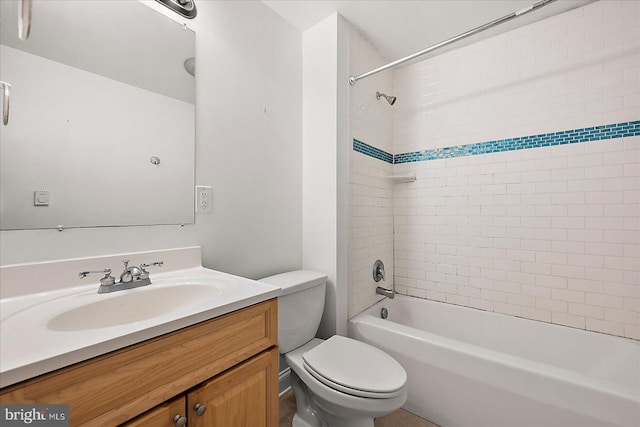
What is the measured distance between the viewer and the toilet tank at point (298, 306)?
1.37 metres

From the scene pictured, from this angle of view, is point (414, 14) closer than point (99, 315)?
No

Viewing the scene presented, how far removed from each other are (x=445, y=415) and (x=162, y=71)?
223cm

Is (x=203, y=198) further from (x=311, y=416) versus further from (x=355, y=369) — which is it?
(x=311, y=416)

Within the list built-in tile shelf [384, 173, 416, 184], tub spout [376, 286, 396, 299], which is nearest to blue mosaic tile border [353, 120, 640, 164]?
built-in tile shelf [384, 173, 416, 184]

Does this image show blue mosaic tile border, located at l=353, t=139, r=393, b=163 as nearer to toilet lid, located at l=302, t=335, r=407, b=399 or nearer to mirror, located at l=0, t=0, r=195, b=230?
mirror, located at l=0, t=0, r=195, b=230

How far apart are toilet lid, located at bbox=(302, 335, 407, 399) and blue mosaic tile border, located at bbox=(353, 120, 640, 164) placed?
1.28 metres

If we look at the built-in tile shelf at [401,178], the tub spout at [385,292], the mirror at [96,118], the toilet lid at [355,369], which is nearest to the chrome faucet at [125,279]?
the mirror at [96,118]

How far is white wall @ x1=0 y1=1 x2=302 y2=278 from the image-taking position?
1.30 metres

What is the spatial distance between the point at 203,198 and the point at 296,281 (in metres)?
Answer: 0.65

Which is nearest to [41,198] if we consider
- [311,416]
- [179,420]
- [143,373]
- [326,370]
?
[143,373]

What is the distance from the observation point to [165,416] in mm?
684

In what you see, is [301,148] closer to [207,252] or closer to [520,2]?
[207,252]

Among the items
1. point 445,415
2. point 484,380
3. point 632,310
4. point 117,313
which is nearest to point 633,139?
point 632,310

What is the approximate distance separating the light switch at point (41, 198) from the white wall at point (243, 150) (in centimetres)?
12
